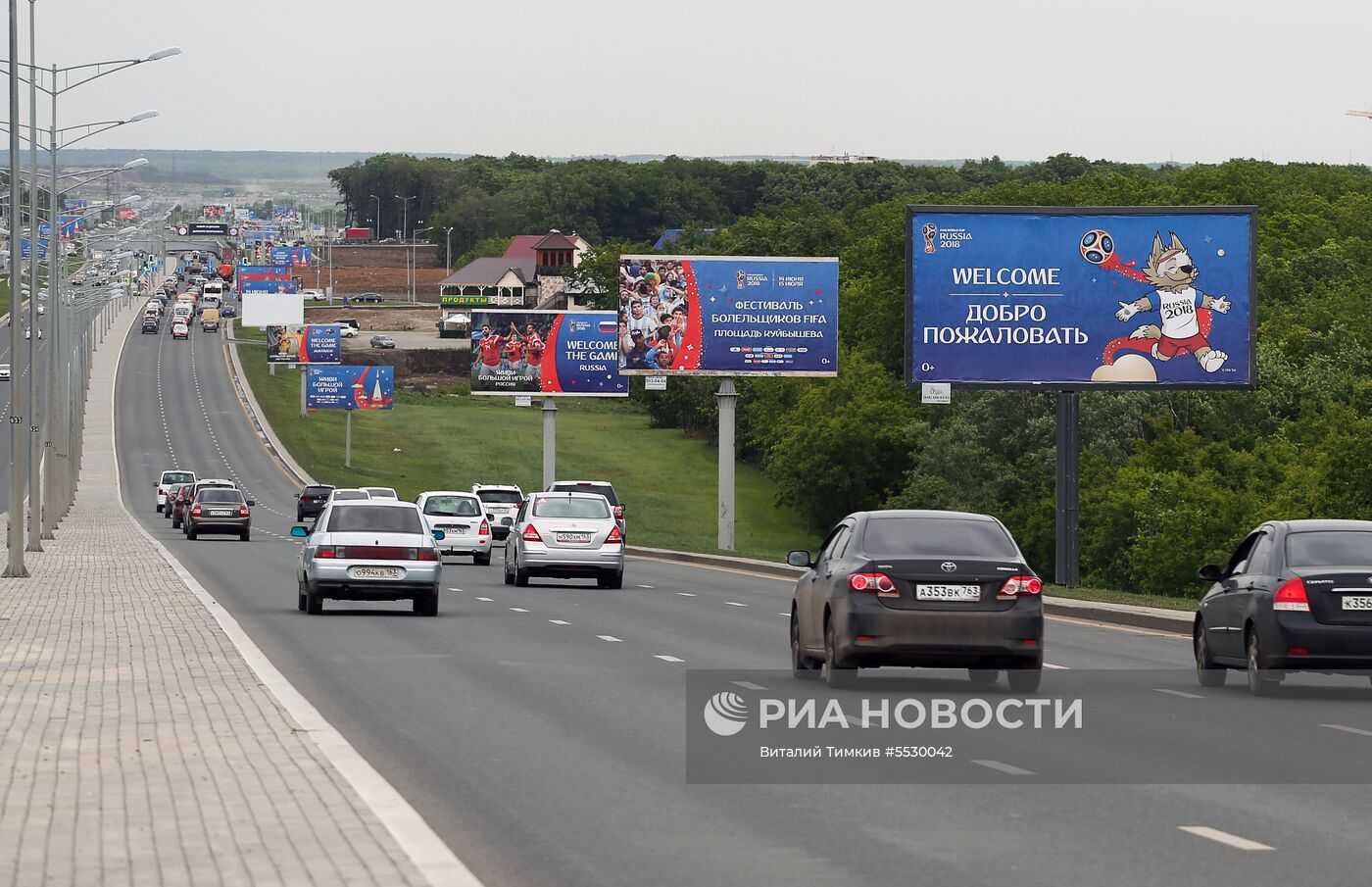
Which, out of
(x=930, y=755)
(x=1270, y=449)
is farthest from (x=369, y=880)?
(x=1270, y=449)

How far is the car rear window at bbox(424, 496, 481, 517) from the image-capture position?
48.9 metres

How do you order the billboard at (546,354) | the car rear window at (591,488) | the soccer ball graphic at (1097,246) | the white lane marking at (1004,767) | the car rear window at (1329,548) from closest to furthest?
the white lane marking at (1004,767) → the car rear window at (1329,548) → the soccer ball graphic at (1097,246) → the car rear window at (591,488) → the billboard at (546,354)

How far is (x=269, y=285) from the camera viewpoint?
167 m

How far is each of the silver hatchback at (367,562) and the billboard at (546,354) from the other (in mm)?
39357

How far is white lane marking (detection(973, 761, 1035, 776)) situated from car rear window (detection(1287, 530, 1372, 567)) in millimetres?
5680

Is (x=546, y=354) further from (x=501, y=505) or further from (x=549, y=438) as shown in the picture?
(x=501, y=505)

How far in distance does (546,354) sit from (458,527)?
20560 millimetres

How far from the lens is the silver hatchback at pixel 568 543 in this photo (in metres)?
37.2

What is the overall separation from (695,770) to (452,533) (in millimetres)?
36859

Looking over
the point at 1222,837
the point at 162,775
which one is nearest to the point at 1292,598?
Result: the point at 1222,837

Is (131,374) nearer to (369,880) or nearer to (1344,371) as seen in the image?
(1344,371)

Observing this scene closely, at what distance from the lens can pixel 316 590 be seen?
28250 millimetres

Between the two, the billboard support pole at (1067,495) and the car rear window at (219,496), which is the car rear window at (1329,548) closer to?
the billboard support pole at (1067,495)

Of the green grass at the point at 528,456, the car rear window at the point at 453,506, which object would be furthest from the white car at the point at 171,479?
the car rear window at the point at 453,506
